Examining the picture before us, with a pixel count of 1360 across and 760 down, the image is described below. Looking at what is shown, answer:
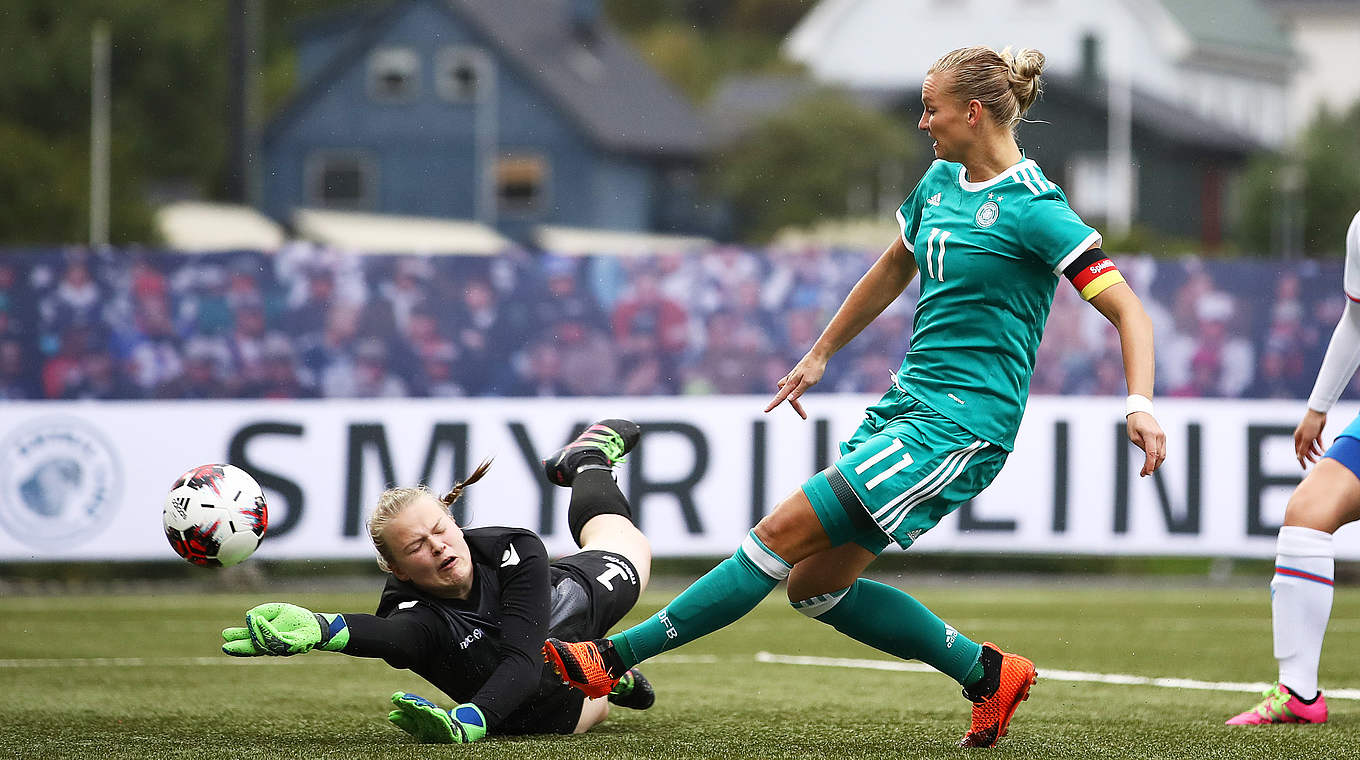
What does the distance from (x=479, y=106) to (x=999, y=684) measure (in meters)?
45.0

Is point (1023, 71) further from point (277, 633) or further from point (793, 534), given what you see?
point (277, 633)

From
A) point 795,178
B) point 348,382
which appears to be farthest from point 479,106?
point 348,382

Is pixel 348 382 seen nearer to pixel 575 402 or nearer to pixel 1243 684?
pixel 575 402

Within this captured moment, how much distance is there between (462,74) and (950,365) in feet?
149

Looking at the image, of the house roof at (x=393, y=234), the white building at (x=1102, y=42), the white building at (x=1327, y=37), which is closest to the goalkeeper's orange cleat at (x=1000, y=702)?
the house roof at (x=393, y=234)

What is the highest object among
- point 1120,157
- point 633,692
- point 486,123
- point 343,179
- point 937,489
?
point 486,123

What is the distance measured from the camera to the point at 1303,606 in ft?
19.0

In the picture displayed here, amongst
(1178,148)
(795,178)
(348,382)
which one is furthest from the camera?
(1178,148)

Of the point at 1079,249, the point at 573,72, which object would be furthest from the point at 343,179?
the point at 1079,249

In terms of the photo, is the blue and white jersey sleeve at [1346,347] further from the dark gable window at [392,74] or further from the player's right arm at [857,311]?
the dark gable window at [392,74]

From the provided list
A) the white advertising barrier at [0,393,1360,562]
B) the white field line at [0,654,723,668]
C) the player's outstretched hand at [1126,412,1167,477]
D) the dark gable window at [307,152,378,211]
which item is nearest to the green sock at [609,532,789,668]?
the player's outstretched hand at [1126,412,1167,477]

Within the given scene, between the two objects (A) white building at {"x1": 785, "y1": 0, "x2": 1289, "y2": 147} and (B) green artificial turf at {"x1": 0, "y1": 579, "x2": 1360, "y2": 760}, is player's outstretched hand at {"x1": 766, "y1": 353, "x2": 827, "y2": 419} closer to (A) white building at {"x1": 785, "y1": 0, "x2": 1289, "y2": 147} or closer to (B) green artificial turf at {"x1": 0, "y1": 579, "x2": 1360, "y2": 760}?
(B) green artificial turf at {"x1": 0, "y1": 579, "x2": 1360, "y2": 760}

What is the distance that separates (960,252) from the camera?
5145 millimetres

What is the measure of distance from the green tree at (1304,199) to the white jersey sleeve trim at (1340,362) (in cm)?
4144
